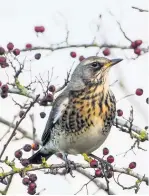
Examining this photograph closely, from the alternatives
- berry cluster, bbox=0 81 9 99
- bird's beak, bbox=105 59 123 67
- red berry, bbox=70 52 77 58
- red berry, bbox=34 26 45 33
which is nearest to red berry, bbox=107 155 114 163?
bird's beak, bbox=105 59 123 67

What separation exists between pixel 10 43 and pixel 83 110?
899 millimetres

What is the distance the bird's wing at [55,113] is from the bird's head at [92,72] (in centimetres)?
18

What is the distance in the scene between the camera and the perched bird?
539cm

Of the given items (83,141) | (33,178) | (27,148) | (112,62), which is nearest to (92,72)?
(112,62)

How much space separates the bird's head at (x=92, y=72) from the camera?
561 centimetres

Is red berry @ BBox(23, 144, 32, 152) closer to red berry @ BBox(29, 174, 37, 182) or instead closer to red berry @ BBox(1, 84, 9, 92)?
red berry @ BBox(29, 174, 37, 182)

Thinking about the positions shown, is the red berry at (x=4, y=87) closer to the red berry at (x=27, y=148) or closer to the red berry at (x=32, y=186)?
the red berry at (x=27, y=148)

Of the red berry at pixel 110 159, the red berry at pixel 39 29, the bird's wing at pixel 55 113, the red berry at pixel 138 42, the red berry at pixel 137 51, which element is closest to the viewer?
the red berry at pixel 110 159

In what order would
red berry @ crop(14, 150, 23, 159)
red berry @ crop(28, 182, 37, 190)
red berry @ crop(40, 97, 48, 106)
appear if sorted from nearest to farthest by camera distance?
red berry @ crop(28, 182, 37, 190)
red berry @ crop(14, 150, 23, 159)
red berry @ crop(40, 97, 48, 106)

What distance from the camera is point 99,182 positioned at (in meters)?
4.84

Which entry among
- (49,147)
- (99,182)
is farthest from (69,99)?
(99,182)

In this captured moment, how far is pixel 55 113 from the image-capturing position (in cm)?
562

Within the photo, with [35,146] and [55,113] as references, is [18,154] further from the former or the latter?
Result: [55,113]

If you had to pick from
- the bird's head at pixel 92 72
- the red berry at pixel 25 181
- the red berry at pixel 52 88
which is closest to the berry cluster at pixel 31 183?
the red berry at pixel 25 181
